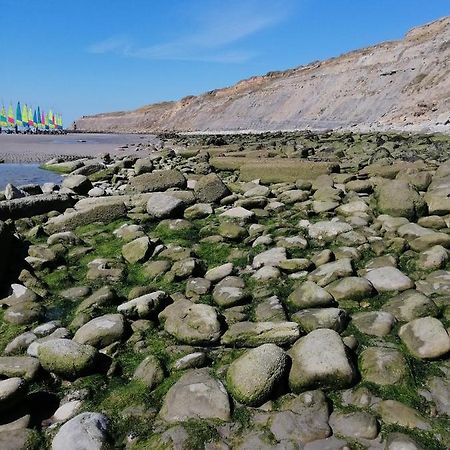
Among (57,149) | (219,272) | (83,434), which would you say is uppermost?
(57,149)

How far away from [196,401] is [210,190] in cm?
625

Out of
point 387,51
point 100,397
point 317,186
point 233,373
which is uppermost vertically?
point 387,51

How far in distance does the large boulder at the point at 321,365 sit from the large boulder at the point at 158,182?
7.37 metres

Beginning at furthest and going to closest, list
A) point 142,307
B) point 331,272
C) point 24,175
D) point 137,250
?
point 24,175
point 137,250
point 331,272
point 142,307

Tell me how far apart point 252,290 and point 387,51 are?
216 ft

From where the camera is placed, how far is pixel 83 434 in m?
2.97

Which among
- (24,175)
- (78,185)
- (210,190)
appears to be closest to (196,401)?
(210,190)

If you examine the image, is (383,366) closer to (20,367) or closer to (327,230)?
(20,367)

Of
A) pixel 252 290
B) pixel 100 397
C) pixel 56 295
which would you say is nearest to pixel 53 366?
pixel 100 397

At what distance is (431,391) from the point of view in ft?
10.8

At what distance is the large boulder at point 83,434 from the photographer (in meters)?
2.91

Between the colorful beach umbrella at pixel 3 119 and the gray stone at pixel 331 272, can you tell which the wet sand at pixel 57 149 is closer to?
the gray stone at pixel 331 272

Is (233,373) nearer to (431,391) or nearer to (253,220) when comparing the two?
(431,391)

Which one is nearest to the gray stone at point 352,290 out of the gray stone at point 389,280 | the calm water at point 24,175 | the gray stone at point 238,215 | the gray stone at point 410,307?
the gray stone at point 389,280
